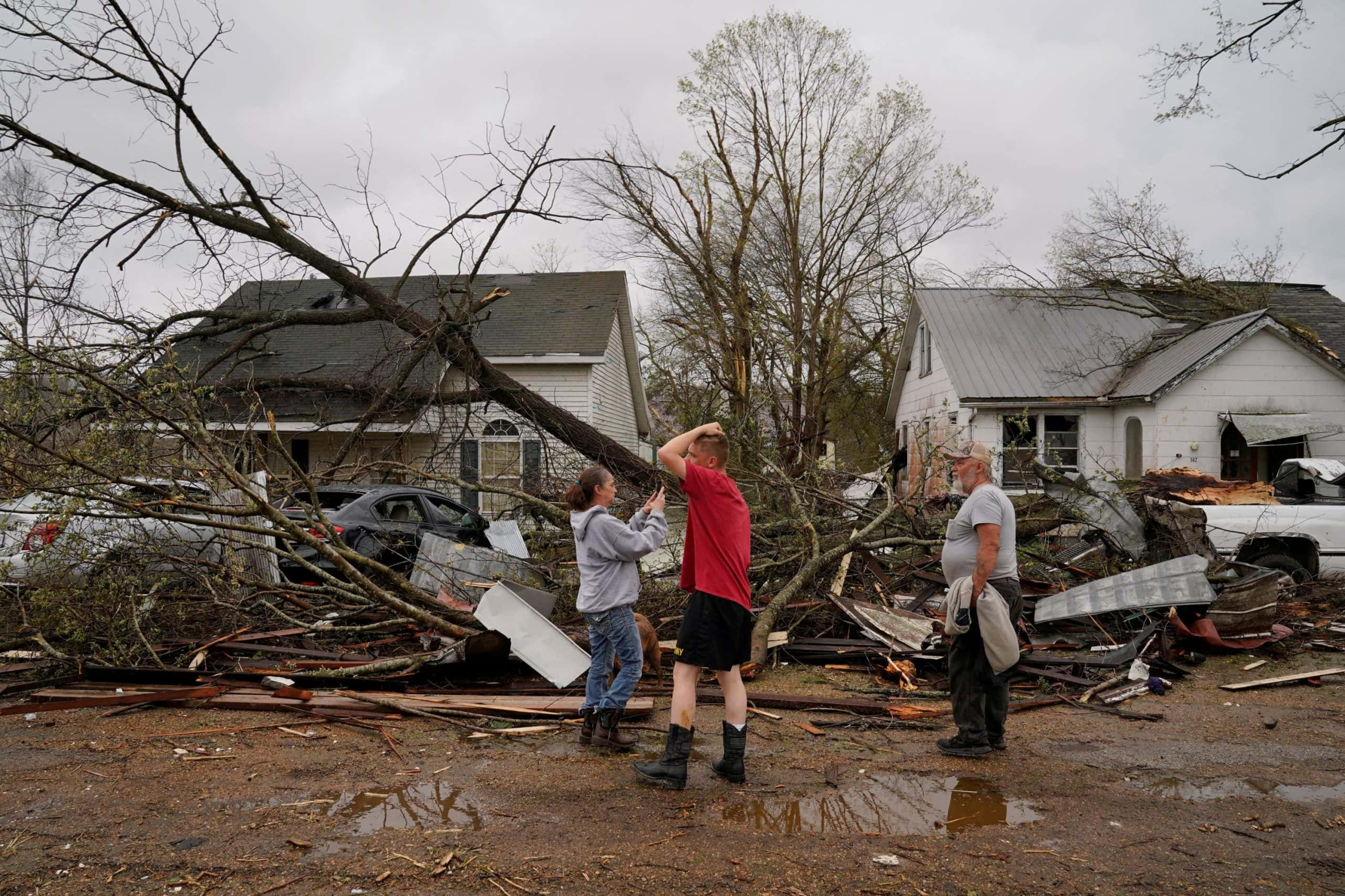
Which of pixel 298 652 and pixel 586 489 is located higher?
pixel 586 489

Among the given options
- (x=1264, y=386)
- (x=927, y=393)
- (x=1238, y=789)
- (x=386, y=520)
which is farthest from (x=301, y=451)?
(x=1264, y=386)

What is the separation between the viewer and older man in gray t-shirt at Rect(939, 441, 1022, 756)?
4.67m

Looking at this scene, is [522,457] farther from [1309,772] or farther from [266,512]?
[1309,772]

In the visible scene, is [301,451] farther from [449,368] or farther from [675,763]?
[675,763]

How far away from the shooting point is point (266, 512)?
5.72 metres

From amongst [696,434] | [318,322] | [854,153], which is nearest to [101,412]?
[318,322]

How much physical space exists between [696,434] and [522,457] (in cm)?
669

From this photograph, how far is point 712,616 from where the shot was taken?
425 centimetres

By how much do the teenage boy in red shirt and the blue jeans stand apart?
42cm

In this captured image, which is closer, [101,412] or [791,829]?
[791,829]

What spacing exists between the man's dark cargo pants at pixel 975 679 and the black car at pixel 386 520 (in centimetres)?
577

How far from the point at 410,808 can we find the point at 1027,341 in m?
18.2

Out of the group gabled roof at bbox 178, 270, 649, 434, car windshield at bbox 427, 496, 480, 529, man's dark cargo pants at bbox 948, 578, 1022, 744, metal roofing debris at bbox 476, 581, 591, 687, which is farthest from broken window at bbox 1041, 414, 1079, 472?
metal roofing debris at bbox 476, 581, 591, 687

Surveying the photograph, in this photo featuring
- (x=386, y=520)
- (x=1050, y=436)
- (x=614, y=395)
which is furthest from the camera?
(x=614, y=395)
